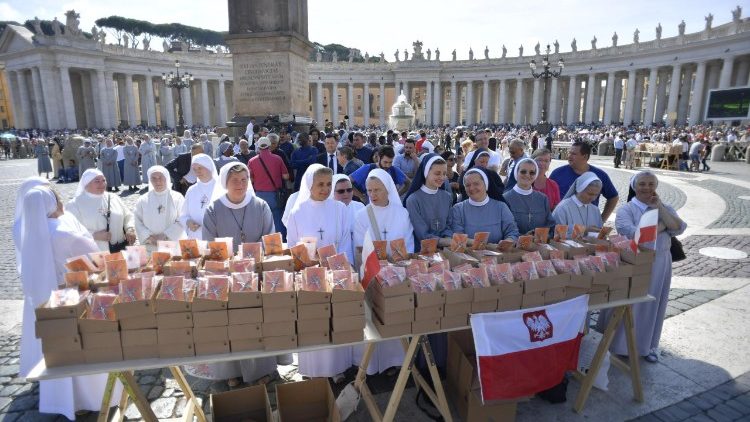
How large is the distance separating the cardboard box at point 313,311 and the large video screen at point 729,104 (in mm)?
44281

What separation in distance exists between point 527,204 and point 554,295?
1.88m

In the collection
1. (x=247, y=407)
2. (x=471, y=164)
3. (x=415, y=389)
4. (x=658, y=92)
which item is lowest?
(x=415, y=389)

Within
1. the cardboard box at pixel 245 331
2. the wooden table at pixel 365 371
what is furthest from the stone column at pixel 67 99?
the cardboard box at pixel 245 331

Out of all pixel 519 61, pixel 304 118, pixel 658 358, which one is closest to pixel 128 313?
pixel 658 358

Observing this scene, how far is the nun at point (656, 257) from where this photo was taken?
4609 millimetres

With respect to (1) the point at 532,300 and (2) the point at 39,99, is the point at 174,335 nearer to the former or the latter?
(1) the point at 532,300

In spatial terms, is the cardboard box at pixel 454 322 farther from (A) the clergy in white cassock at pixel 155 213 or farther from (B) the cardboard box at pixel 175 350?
(A) the clergy in white cassock at pixel 155 213

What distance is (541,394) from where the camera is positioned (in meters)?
4.14

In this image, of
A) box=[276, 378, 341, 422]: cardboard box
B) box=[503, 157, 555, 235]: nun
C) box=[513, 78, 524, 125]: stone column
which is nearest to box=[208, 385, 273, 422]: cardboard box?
box=[276, 378, 341, 422]: cardboard box

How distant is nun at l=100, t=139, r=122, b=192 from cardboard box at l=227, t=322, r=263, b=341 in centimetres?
1668

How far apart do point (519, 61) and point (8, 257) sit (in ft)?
220

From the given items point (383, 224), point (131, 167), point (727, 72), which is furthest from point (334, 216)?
point (727, 72)

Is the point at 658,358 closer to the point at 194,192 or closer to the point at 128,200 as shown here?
the point at 194,192

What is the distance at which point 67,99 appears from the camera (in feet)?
159
